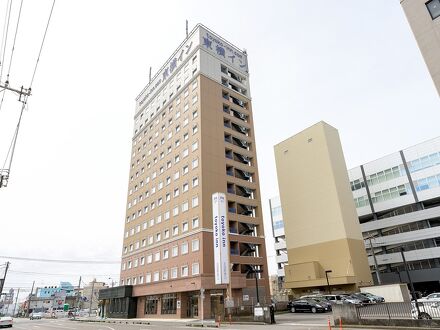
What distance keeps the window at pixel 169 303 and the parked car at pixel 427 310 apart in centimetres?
3363

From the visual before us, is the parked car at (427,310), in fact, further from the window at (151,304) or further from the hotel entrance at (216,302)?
the window at (151,304)

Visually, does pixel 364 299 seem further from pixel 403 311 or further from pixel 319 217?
pixel 319 217

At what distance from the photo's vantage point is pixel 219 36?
221 ft

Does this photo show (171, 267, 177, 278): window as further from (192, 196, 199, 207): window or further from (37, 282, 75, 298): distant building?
(37, 282, 75, 298): distant building

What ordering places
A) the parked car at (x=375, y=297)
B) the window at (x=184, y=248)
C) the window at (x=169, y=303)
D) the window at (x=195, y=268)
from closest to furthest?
1. the parked car at (x=375, y=297)
2. the window at (x=195, y=268)
3. the window at (x=169, y=303)
4. the window at (x=184, y=248)

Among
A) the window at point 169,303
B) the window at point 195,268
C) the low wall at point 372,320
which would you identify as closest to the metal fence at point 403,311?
the low wall at point 372,320

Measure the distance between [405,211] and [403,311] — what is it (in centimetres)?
5176

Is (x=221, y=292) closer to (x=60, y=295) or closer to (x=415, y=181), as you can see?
(x=415, y=181)

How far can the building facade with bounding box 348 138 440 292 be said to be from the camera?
192 ft

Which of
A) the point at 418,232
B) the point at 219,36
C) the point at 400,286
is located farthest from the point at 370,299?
the point at 219,36

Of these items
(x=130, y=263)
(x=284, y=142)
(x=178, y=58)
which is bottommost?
(x=130, y=263)

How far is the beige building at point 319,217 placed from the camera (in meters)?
54.8

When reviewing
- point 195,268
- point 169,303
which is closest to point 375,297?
point 195,268

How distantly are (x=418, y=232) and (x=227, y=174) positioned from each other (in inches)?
1536
